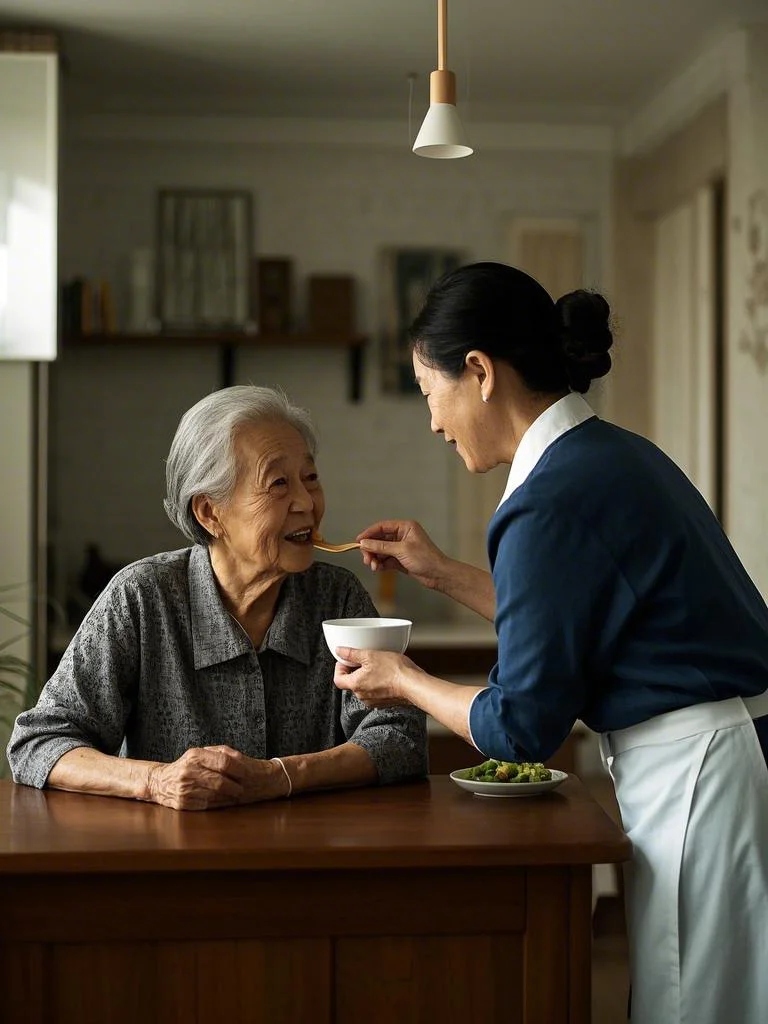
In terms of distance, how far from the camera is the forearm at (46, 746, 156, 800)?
181 centimetres

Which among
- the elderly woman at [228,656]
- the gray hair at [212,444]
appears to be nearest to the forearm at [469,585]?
the elderly woman at [228,656]

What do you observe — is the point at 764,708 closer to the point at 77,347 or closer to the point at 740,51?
the point at 740,51

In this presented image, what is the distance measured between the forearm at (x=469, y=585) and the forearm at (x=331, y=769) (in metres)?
0.43

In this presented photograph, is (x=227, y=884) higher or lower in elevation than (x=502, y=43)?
lower

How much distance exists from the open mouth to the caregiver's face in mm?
363

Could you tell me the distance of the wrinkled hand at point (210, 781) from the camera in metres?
1.74

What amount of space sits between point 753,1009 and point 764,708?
0.40 m

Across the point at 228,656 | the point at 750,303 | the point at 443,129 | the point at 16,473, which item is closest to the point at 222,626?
the point at 228,656

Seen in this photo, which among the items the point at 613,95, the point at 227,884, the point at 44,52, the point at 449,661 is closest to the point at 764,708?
the point at 227,884

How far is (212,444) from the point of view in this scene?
2.15 m

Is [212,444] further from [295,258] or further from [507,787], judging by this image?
[295,258]

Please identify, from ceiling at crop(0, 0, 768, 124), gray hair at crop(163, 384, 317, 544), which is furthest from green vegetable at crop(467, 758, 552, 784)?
ceiling at crop(0, 0, 768, 124)

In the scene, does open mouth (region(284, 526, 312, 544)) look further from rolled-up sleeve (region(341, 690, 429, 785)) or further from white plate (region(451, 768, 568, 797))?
white plate (region(451, 768, 568, 797))

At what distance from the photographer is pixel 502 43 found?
4422mm
